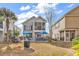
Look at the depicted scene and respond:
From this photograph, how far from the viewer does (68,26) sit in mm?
4418

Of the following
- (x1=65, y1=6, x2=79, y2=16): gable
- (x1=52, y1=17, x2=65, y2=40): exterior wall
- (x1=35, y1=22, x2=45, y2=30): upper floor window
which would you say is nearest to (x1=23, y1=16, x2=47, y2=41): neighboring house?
(x1=35, y1=22, x2=45, y2=30): upper floor window

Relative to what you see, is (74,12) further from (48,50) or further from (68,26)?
(48,50)

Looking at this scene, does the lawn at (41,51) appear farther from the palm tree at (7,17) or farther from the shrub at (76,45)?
the palm tree at (7,17)

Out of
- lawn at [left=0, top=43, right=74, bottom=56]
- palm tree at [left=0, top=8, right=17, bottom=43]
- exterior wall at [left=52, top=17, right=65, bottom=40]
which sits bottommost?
lawn at [left=0, top=43, right=74, bottom=56]

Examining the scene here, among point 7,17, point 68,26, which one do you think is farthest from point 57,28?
point 7,17

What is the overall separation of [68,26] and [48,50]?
0.34 m

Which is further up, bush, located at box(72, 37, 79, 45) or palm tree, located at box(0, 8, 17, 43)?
palm tree, located at box(0, 8, 17, 43)

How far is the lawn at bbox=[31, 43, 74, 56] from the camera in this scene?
442cm

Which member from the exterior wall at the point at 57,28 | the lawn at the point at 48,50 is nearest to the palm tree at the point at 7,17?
the lawn at the point at 48,50

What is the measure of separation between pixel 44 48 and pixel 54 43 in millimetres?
128

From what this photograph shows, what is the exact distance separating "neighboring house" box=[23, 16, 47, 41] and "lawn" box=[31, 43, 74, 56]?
0.09 meters

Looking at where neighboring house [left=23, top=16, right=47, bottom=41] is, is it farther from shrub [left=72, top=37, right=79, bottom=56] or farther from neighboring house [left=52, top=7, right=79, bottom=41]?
shrub [left=72, top=37, right=79, bottom=56]

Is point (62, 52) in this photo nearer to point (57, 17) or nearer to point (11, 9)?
point (57, 17)

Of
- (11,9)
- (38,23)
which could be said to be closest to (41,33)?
(38,23)
